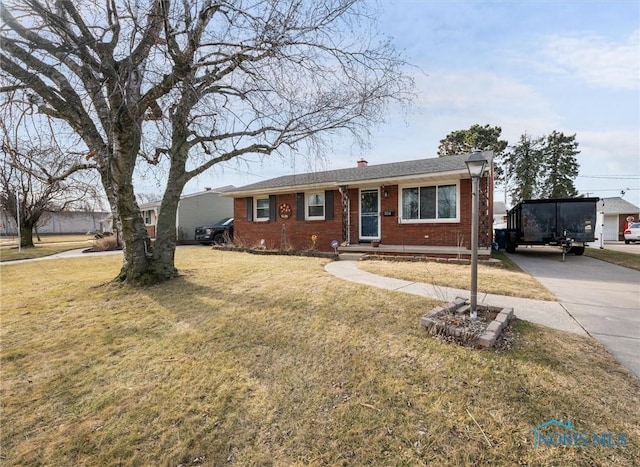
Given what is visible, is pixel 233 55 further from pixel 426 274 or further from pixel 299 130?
pixel 426 274

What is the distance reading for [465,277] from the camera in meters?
6.64

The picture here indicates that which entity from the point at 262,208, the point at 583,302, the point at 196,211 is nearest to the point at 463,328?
the point at 583,302

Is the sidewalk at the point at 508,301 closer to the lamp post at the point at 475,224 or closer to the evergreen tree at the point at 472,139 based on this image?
the lamp post at the point at 475,224

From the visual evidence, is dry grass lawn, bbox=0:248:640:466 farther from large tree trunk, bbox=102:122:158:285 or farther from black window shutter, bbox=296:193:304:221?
black window shutter, bbox=296:193:304:221

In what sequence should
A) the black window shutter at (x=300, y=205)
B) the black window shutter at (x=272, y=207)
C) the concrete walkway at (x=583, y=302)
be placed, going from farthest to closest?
1. the black window shutter at (x=272, y=207)
2. the black window shutter at (x=300, y=205)
3. the concrete walkway at (x=583, y=302)

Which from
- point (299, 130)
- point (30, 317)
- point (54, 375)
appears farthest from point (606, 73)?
point (30, 317)

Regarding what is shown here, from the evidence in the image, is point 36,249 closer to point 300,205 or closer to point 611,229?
point 300,205

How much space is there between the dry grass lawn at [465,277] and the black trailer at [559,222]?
4.65m

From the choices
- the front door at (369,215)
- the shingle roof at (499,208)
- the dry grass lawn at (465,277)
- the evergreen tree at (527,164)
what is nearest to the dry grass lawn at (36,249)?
the front door at (369,215)

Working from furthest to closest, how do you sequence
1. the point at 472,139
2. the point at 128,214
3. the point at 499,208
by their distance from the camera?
1. the point at 499,208
2. the point at 472,139
3. the point at 128,214

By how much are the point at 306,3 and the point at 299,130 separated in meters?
2.55

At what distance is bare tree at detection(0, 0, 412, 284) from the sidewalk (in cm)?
348

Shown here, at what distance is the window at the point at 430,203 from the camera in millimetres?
10180

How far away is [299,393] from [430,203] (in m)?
9.20
